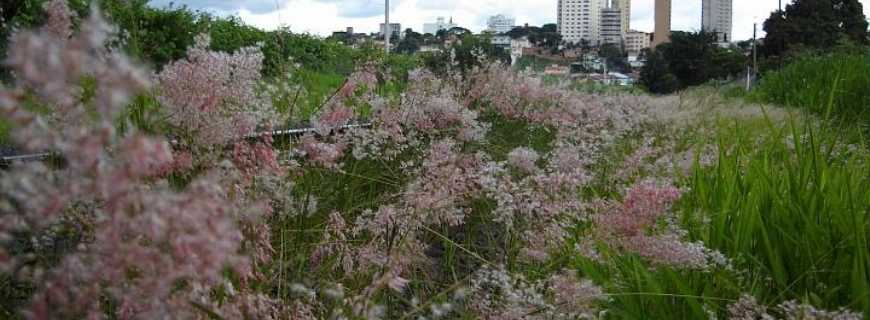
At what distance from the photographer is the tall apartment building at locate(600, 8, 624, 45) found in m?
72.9

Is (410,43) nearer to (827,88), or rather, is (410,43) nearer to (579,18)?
(827,88)

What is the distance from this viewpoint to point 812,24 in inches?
1736

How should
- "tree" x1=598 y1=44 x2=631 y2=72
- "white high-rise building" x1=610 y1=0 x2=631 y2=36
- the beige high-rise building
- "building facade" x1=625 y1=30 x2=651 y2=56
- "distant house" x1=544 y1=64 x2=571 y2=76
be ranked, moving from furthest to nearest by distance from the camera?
"building facade" x1=625 y1=30 x2=651 y2=56
"white high-rise building" x1=610 y1=0 x2=631 y2=36
the beige high-rise building
"tree" x1=598 y1=44 x2=631 y2=72
"distant house" x1=544 y1=64 x2=571 y2=76

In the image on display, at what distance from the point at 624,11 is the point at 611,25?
36.9 feet

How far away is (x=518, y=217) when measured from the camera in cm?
293

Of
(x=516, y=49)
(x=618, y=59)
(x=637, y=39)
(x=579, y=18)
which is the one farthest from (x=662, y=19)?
(x=516, y=49)

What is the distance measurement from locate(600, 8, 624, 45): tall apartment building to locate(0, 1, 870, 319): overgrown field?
69.4m

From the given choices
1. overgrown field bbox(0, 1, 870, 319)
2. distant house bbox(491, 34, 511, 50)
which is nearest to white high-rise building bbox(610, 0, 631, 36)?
distant house bbox(491, 34, 511, 50)

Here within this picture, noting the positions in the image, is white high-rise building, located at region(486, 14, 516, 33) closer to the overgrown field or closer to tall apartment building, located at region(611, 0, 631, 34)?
the overgrown field

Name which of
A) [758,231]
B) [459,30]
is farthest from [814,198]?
[459,30]

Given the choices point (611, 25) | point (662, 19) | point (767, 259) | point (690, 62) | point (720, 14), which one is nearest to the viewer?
point (767, 259)

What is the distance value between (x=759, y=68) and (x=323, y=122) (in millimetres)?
41551

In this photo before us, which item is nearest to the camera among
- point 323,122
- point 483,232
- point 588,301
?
point 588,301

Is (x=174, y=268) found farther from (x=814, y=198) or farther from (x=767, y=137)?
(x=767, y=137)
